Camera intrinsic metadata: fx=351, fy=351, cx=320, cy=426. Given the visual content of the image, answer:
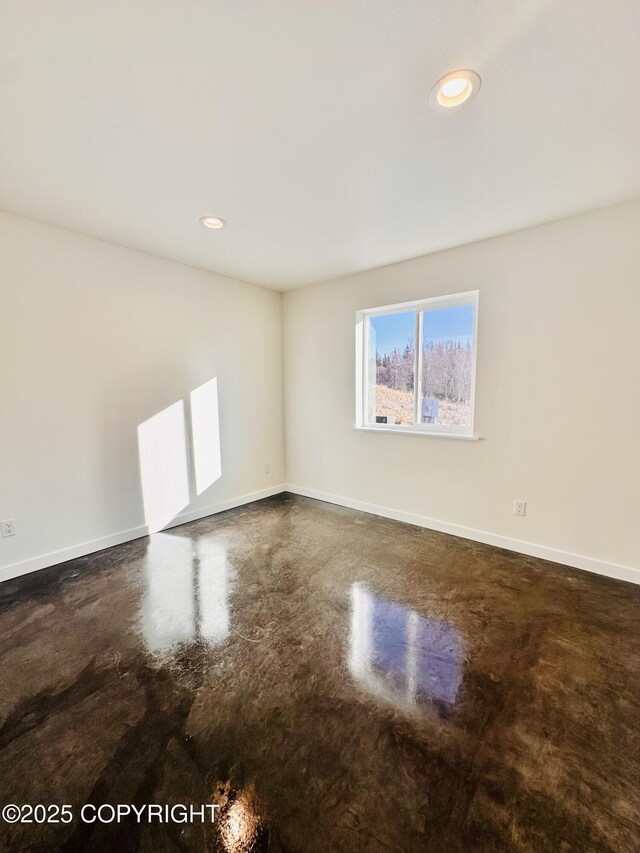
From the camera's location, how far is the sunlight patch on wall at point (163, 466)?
10.2 feet

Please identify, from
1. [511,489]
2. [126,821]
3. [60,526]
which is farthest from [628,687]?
[60,526]

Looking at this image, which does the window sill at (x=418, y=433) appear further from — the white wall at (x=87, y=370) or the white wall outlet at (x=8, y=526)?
the white wall outlet at (x=8, y=526)

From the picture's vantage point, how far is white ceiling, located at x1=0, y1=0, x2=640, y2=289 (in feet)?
3.72

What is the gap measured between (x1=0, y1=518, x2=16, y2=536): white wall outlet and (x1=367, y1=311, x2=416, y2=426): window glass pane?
3.08 metres

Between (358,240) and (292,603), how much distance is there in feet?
8.74

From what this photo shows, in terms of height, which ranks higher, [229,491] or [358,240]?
[358,240]

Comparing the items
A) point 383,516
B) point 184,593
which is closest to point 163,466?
point 184,593

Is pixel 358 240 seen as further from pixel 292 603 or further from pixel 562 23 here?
pixel 292 603

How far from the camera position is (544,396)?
258 cm

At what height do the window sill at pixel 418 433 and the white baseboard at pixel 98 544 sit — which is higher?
the window sill at pixel 418 433

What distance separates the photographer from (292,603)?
7.02 ft

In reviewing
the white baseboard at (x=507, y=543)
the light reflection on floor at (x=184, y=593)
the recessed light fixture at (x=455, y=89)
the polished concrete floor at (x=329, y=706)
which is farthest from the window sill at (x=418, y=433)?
the recessed light fixture at (x=455, y=89)

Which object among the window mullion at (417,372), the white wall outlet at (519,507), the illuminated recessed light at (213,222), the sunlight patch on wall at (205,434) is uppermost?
the illuminated recessed light at (213,222)

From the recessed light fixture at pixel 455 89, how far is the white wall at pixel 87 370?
2.54m
